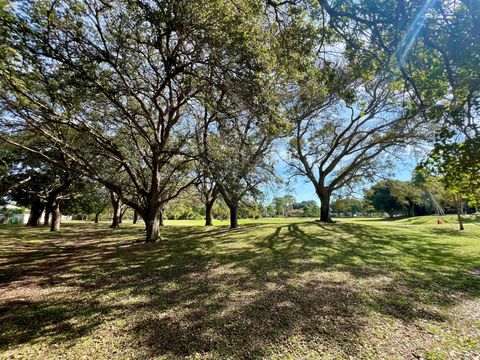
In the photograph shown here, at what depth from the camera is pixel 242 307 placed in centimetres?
377

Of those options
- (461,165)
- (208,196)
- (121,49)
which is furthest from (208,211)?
(461,165)

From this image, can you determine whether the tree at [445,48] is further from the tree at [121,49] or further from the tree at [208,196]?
the tree at [208,196]

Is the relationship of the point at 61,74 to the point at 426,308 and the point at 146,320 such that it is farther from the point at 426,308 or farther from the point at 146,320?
the point at 426,308

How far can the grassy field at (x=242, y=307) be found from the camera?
2715mm

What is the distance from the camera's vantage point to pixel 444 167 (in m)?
3.94

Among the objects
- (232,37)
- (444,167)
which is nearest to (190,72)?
(232,37)

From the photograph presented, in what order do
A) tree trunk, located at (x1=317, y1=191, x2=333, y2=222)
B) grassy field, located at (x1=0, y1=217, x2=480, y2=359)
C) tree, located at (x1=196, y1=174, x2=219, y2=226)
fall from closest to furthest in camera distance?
1. grassy field, located at (x1=0, y1=217, x2=480, y2=359)
2. tree, located at (x1=196, y1=174, x2=219, y2=226)
3. tree trunk, located at (x1=317, y1=191, x2=333, y2=222)

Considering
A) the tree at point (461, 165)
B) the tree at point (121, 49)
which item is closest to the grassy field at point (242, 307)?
the tree at point (461, 165)

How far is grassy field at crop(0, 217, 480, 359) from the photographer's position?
2715 millimetres

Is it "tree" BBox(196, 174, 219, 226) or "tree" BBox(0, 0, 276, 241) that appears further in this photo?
"tree" BBox(196, 174, 219, 226)

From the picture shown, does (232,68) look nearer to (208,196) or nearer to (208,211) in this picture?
(208,196)

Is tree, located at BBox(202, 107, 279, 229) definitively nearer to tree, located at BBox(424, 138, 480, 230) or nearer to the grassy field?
the grassy field

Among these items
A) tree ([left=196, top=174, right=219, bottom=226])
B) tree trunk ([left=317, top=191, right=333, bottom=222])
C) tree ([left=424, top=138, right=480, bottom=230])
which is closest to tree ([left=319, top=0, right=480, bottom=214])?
tree ([left=424, top=138, right=480, bottom=230])

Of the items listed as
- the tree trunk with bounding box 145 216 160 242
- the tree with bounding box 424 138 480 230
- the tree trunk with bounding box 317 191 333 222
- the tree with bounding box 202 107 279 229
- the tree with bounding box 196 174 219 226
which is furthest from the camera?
the tree trunk with bounding box 317 191 333 222
